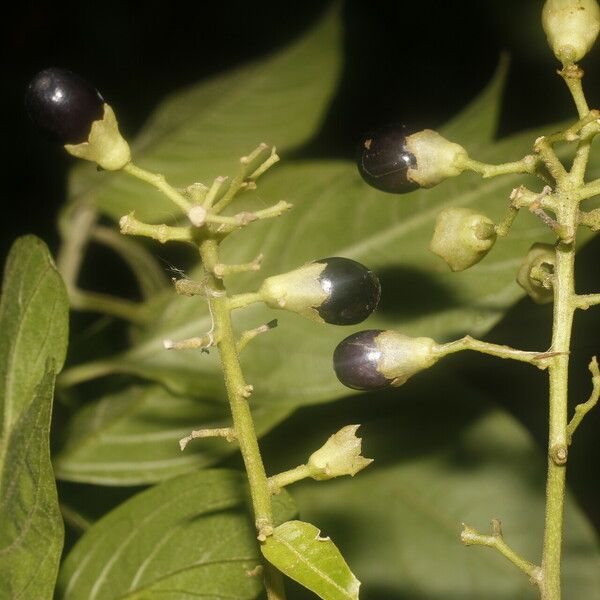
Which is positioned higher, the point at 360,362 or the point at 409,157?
the point at 409,157

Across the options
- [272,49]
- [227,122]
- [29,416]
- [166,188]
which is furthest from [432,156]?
[272,49]

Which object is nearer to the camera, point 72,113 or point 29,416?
point 72,113

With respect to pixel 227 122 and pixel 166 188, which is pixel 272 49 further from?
pixel 166 188

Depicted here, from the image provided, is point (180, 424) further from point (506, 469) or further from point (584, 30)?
point (584, 30)

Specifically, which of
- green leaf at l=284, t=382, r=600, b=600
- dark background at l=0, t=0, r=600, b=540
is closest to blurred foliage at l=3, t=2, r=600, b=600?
green leaf at l=284, t=382, r=600, b=600

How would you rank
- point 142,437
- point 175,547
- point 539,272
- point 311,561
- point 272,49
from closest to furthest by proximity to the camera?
1. point 311,561
2. point 539,272
3. point 175,547
4. point 142,437
5. point 272,49

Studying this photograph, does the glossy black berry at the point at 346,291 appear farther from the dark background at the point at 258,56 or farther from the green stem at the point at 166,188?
the dark background at the point at 258,56

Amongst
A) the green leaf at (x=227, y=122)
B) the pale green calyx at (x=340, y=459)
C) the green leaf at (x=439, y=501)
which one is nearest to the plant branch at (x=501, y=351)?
the pale green calyx at (x=340, y=459)

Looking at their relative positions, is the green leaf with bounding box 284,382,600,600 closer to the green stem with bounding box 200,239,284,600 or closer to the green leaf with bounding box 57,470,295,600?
the green leaf with bounding box 57,470,295,600
